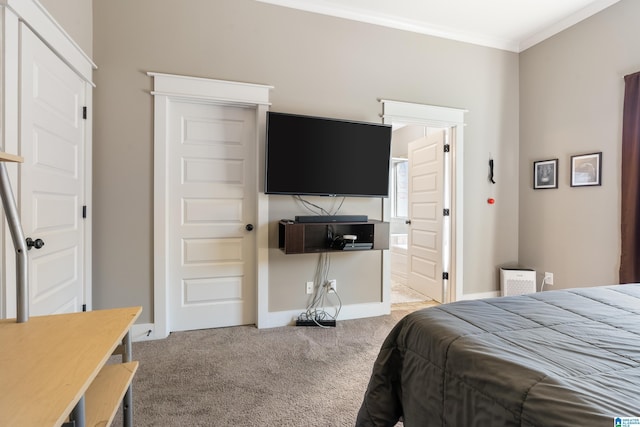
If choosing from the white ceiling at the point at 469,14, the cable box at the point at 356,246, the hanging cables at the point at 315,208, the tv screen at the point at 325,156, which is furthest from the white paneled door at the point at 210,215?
the white ceiling at the point at 469,14

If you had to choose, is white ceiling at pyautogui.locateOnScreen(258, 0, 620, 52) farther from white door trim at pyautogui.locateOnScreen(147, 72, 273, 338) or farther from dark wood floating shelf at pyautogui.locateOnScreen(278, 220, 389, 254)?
dark wood floating shelf at pyautogui.locateOnScreen(278, 220, 389, 254)

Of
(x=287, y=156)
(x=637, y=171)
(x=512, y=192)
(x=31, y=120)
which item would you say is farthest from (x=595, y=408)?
(x=512, y=192)

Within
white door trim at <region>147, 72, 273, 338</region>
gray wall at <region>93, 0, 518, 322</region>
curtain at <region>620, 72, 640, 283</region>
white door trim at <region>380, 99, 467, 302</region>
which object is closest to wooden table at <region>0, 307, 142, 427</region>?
white door trim at <region>147, 72, 273, 338</region>

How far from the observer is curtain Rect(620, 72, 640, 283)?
8.13 ft

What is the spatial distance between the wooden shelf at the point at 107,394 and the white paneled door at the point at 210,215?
4.89 ft

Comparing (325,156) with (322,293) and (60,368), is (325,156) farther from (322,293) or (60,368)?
(60,368)

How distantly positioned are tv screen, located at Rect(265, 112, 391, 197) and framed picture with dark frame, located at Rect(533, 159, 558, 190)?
5.95 feet

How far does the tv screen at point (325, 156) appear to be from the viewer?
2.54 meters

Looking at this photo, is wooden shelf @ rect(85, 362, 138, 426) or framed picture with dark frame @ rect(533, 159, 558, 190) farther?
framed picture with dark frame @ rect(533, 159, 558, 190)

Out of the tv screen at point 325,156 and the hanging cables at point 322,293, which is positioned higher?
the tv screen at point 325,156

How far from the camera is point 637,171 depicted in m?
2.47

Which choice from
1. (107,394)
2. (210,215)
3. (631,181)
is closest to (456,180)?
(631,181)

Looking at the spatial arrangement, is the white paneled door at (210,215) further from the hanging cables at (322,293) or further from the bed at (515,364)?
the bed at (515,364)

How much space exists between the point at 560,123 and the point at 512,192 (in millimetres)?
838
